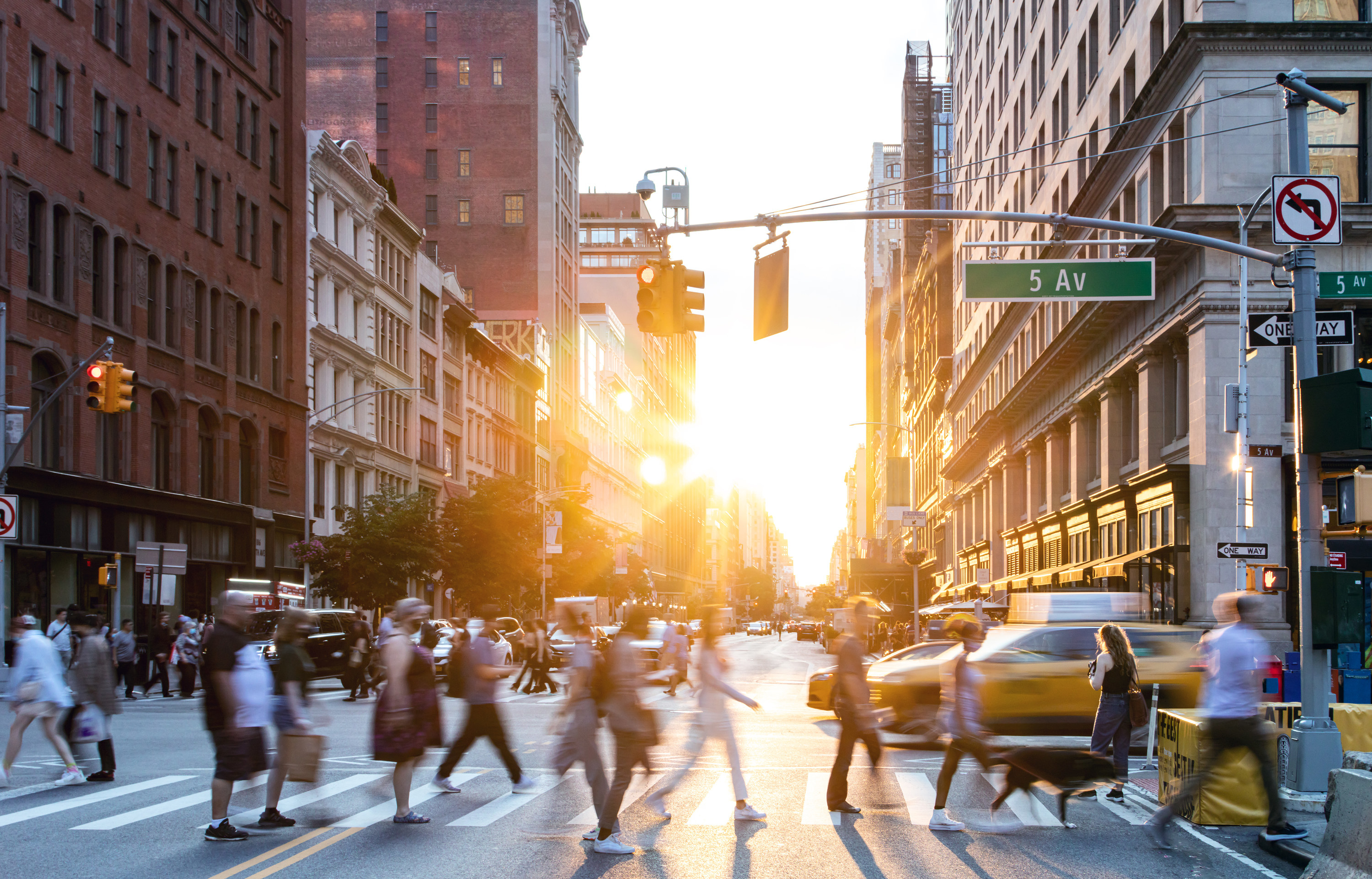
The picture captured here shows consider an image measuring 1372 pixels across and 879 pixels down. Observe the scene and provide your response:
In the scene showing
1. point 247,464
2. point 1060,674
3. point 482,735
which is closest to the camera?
point 482,735

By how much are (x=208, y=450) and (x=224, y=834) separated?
3529cm

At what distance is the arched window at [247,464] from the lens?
46250mm

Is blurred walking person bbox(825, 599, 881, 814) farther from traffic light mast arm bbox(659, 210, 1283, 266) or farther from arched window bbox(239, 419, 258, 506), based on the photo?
arched window bbox(239, 419, 258, 506)

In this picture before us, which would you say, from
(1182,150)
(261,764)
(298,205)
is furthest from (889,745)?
(298,205)

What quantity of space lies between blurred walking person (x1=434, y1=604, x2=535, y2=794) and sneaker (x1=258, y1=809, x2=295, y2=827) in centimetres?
245

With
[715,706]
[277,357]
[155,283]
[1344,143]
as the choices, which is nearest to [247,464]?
[277,357]

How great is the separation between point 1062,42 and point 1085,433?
1337cm

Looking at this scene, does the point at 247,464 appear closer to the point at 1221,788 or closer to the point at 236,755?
the point at 236,755

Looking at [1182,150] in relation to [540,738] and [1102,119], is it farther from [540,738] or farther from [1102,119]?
[540,738]

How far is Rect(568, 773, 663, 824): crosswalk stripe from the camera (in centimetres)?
1252

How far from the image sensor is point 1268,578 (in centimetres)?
2353

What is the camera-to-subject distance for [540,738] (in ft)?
66.5

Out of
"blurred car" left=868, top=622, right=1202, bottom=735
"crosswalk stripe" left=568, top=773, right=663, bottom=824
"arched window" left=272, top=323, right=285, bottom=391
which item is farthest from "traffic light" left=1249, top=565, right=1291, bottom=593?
"arched window" left=272, top=323, right=285, bottom=391

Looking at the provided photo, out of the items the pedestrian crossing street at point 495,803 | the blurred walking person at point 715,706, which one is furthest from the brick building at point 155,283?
the blurred walking person at point 715,706
